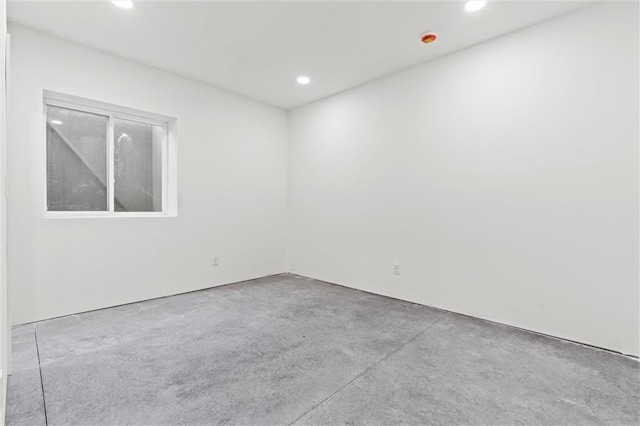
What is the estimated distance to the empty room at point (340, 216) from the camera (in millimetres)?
1693

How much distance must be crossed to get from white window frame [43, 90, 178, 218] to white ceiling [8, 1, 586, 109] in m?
0.53

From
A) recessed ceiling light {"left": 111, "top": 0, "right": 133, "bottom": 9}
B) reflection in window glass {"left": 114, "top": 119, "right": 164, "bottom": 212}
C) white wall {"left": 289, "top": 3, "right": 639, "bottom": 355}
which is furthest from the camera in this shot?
reflection in window glass {"left": 114, "top": 119, "right": 164, "bottom": 212}

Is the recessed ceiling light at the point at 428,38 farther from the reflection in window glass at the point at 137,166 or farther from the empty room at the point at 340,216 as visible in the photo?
the reflection in window glass at the point at 137,166

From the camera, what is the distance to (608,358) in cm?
206

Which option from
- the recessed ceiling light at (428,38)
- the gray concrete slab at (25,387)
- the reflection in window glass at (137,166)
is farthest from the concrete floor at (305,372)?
the recessed ceiling light at (428,38)

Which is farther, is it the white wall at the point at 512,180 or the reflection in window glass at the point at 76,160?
the reflection in window glass at the point at 76,160

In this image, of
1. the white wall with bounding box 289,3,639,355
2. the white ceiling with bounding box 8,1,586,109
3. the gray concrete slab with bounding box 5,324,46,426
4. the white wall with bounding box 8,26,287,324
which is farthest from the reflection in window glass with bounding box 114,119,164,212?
the white wall with bounding box 289,3,639,355

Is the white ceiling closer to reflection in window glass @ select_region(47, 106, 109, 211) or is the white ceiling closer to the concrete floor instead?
reflection in window glass @ select_region(47, 106, 109, 211)

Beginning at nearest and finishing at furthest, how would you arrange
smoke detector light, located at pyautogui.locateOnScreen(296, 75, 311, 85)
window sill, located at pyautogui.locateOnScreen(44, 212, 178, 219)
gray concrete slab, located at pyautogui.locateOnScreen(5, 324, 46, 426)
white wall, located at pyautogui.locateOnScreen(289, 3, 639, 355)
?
gray concrete slab, located at pyautogui.locateOnScreen(5, 324, 46, 426) < white wall, located at pyautogui.locateOnScreen(289, 3, 639, 355) < window sill, located at pyautogui.locateOnScreen(44, 212, 178, 219) < smoke detector light, located at pyautogui.locateOnScreen(296, 75, 311, 85)

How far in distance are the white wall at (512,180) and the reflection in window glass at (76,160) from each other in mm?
2677

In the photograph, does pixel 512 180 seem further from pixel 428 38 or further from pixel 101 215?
pixel 101 215

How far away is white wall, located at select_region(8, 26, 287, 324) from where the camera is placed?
259 cm

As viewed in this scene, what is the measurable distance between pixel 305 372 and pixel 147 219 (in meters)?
2.44

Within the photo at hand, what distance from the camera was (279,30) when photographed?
2645 mm
